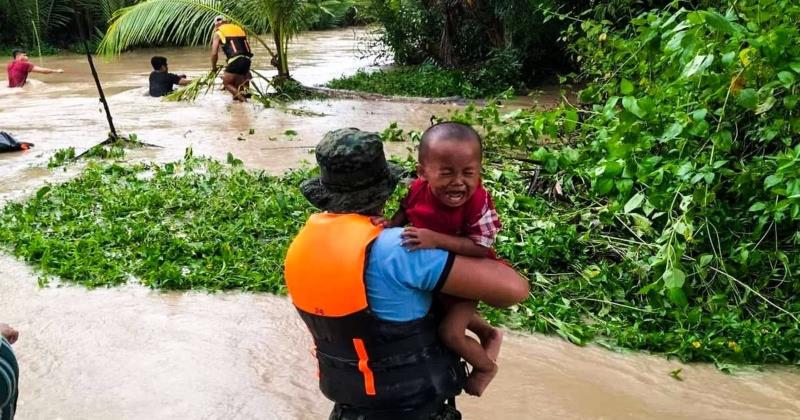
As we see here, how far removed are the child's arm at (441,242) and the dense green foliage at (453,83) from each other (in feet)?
36.7

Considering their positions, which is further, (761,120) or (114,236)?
(114,236)

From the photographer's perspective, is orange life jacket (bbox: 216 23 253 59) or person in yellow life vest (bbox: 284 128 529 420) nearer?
person in yellow life vest (bbox: 284 128 529 420)

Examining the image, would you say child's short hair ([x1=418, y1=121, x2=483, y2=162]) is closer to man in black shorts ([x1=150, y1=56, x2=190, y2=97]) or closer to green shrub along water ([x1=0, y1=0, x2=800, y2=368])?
green shrub along water ([x1=0, y1=0, x2=800, y2=368])

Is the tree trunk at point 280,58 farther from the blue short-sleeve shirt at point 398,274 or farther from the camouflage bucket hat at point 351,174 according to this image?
the blue short-sleeve shirt at point 398,274

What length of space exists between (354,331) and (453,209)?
1.43 feet

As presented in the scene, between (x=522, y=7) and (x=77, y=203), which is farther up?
(x=522, y=7)

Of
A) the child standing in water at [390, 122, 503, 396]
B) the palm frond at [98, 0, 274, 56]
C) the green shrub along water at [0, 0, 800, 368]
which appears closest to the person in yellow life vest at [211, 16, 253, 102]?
the palm frond at [98, 0, 274, 56]

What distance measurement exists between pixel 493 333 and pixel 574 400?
57.8 inches

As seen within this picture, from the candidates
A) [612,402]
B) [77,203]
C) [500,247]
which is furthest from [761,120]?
[77,203]

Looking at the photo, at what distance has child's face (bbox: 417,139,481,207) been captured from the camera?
195 cm

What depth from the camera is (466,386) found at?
221cm

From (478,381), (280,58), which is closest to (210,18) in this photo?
(280,58)

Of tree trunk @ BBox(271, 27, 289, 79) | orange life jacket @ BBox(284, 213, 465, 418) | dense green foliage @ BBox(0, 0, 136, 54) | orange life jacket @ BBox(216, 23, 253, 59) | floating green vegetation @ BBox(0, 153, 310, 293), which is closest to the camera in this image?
orange life jacket @ BBox(284, 213, 465, 418)

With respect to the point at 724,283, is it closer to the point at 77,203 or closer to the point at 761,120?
the point at 761,120
